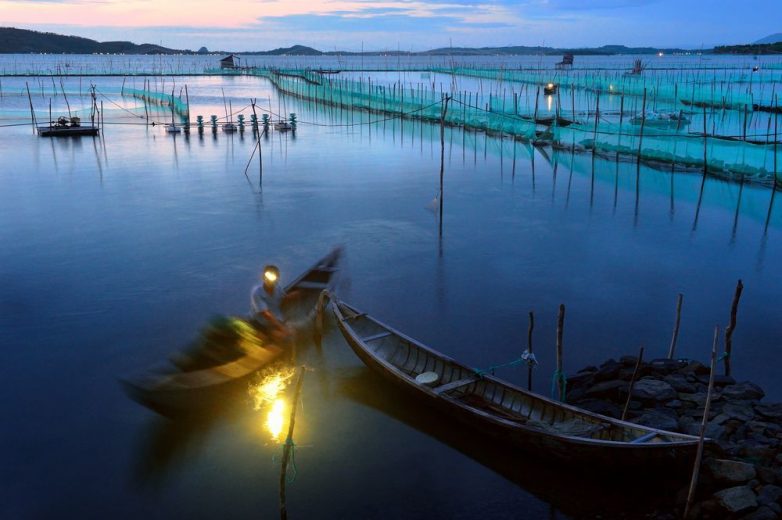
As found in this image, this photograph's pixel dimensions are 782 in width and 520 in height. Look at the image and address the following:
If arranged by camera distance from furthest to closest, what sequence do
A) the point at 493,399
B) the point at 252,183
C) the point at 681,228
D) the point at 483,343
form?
the point at 252,183, the point at 681,228, the point at 483,343, the point at 493,399

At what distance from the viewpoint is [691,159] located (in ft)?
68.5

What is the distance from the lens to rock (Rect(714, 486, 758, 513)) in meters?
5.20

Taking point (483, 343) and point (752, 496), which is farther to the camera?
point (483, 343)

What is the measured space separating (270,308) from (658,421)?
4815 mm

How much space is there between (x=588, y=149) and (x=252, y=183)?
13630mm

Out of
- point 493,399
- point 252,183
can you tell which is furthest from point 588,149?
point 493,399

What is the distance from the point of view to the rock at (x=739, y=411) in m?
6.42

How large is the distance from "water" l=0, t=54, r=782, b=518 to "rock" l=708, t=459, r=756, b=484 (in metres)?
→ 0.89

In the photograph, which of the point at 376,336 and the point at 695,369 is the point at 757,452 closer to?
the point at 695,369

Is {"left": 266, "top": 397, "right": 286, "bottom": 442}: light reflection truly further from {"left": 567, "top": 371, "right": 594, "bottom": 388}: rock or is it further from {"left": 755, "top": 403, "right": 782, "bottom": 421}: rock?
{"left": 755, "top": 403, "right": 782, "bottom": 421}: rock

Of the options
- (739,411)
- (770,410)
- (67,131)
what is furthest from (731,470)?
(67,131)

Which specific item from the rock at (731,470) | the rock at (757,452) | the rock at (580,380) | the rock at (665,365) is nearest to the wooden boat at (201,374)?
the rock at (580,380)

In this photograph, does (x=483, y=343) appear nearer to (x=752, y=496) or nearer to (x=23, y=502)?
(x=752, y=496)

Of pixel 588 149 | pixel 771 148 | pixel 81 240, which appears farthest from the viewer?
pixel 588 149
